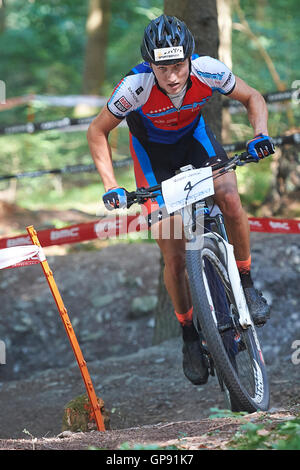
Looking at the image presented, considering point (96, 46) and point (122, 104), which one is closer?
point (122, 104)

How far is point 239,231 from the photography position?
12.9ft

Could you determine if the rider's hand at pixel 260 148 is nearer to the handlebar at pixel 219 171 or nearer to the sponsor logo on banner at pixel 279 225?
the handlebar at pixel 219 171

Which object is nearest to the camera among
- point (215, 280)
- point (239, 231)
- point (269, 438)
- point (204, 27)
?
point (269, 438)

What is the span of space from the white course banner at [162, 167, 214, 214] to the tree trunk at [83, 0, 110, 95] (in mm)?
14070

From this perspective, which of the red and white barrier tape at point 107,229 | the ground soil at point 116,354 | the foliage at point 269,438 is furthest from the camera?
the red and white barrier tape at point 107,229

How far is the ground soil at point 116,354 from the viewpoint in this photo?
11.0 feet

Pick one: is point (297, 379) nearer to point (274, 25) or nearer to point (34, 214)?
point (34, 214)

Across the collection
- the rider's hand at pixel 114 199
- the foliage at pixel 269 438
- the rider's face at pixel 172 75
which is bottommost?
the foliage at pixel 269 438

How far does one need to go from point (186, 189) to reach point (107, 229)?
2.51 meters

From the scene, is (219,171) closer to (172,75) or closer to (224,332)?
(172,75)

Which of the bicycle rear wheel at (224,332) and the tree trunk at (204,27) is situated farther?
the tree trunk at (204,27)

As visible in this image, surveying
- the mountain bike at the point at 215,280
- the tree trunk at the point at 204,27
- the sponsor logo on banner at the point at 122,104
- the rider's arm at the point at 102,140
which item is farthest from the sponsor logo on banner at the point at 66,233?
the mountain bike at the point at 215,280

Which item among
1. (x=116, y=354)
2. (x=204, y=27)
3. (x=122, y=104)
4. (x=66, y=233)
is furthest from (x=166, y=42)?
(x=116, y=354)

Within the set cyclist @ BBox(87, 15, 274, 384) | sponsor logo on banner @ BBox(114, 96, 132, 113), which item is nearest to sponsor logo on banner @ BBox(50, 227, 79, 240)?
cyclist @ BBox(87, 15, 274, 384)
